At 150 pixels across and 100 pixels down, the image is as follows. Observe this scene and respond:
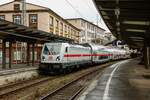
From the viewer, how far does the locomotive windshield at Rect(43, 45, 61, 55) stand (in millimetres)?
28413

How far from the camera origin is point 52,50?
2862 centimetres

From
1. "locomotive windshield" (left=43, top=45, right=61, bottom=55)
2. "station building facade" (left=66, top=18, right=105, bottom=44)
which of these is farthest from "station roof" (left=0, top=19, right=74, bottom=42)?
"station building facade" (left=66, top=18, right=105, bottom=44)

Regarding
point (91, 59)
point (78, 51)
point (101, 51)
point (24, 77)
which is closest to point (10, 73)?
point (24, 77)

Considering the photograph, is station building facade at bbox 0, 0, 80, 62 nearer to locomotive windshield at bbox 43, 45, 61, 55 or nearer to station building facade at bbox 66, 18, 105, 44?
station building facade at bbox 66, 18, 105, 44

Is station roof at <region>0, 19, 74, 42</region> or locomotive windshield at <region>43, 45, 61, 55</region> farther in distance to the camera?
locomotive windshield at <region>43, 45, 61, 55</region>

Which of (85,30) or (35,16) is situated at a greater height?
(85,30)

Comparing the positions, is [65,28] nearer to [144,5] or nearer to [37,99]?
[144,5]

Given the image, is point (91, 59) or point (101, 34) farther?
point (101, 34)

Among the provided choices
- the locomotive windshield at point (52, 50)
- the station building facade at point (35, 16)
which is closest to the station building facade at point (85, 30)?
the station building facade at point (35, 16)

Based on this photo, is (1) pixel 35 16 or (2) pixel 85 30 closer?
(1) pixel 35 16

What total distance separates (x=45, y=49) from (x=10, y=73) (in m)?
6.59

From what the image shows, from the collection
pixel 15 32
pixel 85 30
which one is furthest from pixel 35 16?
pixel 85 30

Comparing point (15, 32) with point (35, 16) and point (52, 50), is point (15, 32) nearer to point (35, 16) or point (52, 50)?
point (52, 50)

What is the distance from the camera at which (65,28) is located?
238 feet
